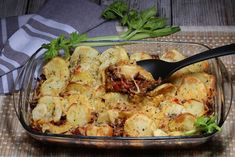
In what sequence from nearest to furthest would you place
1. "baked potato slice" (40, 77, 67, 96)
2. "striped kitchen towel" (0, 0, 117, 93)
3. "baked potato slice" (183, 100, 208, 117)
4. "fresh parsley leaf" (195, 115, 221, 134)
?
1. "fresh parsley leaf" (195, 115, 221, 134)
2. "baked potato slice" (183, 100, 208, 117)
3. "baked potato slice" (40, 77, 67, 96)
4. "striped kitchen towel" (0, 0, 117, 93)

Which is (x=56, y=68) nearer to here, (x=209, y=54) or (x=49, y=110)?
(x=49, y=110)

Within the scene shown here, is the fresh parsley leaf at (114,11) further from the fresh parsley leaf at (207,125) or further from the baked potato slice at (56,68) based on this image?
the fresh parsley leaf at (207,125)

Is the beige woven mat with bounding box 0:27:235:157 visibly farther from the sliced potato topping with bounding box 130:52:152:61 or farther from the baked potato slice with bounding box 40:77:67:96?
the sliced potato topping with bounding box 130:52:152:61

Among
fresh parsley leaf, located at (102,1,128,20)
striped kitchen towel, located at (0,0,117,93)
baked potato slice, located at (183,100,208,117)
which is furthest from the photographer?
fresh parsley leaf, located at (102,1,128,20)

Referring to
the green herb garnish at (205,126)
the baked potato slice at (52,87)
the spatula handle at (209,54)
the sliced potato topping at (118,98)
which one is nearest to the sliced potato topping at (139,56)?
the sliced potato topping at (118,98)

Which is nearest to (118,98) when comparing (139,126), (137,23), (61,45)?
(139,126)

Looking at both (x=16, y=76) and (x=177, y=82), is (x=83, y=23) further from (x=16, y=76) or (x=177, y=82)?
(x=177, y=82)

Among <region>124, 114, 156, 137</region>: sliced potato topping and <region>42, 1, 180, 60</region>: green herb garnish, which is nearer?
<region>124, 114, 156, 137</region>: sliced potato topping

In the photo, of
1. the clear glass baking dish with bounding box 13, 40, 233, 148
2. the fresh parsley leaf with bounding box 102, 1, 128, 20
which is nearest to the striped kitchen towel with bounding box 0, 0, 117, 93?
the fresh parsley leaf with bounding box 102, 1, 128, 20

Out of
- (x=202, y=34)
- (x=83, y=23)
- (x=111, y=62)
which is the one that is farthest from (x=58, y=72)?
(x=202, y=34)
